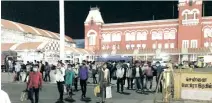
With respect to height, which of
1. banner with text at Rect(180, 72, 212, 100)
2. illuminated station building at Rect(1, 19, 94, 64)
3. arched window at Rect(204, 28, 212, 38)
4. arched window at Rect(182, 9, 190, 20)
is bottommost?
banner with text at Rect(180, 72, 212, 100)

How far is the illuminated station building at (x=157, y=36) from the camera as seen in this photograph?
6869cm

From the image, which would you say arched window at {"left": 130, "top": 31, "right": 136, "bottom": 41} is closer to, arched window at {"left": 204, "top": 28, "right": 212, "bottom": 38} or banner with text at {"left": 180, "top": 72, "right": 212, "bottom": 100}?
arched window at {"left": 204, "top": 28, "right": 212, "bottom": 38}

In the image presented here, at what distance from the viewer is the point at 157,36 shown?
7544 cm

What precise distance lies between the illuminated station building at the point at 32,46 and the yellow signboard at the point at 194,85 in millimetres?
23897

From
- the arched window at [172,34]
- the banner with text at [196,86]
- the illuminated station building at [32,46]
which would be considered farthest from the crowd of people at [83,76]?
the arched window at [172,34]

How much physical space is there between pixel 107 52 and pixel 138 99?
59.1m

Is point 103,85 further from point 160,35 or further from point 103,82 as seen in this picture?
point 160,35

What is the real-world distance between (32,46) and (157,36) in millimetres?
40190

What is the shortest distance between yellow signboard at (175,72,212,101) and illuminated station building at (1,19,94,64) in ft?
78.4

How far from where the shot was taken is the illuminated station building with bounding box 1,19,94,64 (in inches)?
1442

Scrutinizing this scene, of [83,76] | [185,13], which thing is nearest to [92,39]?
[185,13]

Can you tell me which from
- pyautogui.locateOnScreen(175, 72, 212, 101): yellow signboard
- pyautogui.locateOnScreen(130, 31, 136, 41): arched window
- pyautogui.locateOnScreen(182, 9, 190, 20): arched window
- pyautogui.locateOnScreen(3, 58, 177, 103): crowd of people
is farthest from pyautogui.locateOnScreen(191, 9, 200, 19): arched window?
pyautogui.locateOnScreen(175, 72, 212, 101): yellow signboard

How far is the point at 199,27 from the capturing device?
6969 centimetres

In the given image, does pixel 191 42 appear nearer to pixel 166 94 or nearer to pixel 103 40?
pixel 103 40
